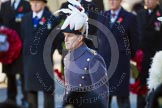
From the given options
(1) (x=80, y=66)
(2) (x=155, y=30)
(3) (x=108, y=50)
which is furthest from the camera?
(2) (x=155, y=30)

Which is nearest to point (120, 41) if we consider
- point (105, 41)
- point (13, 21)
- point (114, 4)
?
point (105, 41)

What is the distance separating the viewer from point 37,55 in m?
8.74

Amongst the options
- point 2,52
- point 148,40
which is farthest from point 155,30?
point 2,52

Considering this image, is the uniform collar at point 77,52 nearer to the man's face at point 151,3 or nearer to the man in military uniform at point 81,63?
the man in military uniform at point 81,63

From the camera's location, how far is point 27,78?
29.0 feet

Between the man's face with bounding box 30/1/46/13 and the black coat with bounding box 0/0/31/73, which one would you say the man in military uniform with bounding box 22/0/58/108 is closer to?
the man's face with bounding box 30/1/46/13

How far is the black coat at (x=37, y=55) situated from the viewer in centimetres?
870

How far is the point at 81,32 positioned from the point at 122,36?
104 inches

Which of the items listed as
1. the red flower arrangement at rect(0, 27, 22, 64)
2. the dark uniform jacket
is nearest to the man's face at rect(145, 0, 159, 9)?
the red flower arrangement at rect(0, 27, 22, 64)

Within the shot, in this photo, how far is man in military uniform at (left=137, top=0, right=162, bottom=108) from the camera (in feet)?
30.6

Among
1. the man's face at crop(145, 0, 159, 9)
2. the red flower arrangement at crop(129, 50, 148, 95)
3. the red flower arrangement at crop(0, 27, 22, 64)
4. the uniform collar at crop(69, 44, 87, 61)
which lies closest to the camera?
the uniform collar at crop(69, 44, 87, 61)

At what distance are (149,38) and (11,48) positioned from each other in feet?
6.54

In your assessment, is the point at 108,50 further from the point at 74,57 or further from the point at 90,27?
the point at 74,57

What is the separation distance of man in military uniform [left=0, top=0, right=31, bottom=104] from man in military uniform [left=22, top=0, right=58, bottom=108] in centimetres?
97
